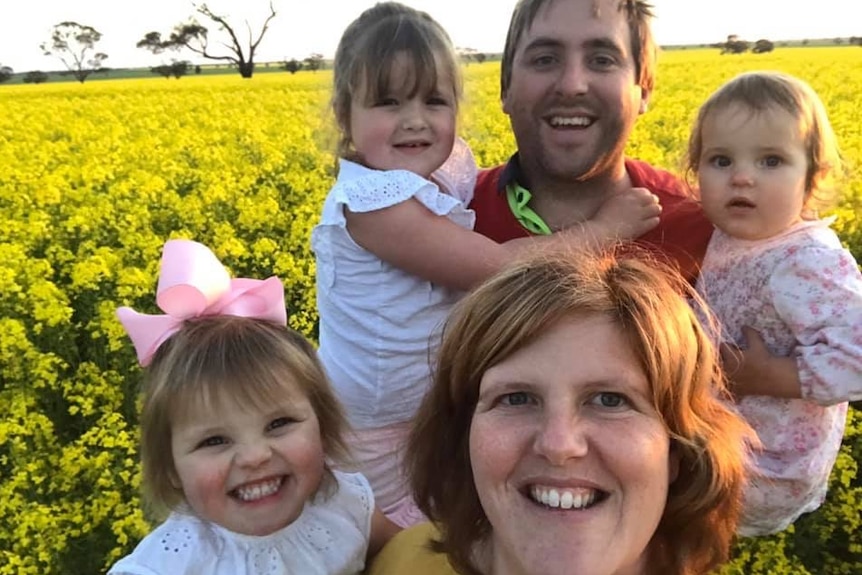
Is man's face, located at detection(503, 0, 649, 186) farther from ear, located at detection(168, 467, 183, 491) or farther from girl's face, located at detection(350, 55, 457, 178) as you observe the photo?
ear, located at detection(168, 467, 183, 491)

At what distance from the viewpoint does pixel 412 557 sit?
1.69 m

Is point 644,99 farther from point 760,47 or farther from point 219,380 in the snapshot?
point 760,47

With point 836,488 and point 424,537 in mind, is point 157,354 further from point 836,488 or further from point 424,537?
point 836,488

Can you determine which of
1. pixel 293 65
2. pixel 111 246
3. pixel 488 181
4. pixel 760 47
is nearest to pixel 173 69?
pixel 293 65

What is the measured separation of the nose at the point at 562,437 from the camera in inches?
50.5

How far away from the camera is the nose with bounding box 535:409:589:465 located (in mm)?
1283

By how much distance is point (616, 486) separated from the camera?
4.31 ft

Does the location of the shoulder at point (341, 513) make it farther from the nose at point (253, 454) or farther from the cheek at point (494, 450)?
Result: the cheek at point (494, 450)

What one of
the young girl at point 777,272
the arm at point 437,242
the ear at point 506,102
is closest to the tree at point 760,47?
the ear at point 506,102

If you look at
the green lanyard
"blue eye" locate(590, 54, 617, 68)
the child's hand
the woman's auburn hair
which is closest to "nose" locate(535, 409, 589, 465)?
the woman's auburn hair

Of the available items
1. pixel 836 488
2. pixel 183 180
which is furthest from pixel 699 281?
pixel 183 180

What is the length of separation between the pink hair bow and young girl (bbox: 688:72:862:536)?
0.99 meters

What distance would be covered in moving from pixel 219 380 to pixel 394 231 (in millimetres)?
590

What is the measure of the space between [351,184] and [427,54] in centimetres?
35
